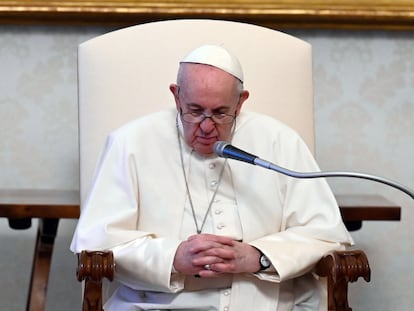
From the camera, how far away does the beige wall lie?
2.99m

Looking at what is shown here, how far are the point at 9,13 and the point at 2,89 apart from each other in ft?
0.86

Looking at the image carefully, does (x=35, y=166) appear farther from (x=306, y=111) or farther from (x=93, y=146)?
(x=306, y=111)

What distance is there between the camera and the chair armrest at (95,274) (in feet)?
6.36

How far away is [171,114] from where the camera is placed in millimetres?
2391

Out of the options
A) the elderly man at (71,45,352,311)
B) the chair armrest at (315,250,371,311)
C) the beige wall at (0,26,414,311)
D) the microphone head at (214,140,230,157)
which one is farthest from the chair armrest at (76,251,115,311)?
the beige wall at (0,26,414,311)

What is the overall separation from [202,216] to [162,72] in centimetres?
49

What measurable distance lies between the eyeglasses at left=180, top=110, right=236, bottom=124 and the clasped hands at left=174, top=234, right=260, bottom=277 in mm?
291

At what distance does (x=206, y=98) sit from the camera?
2.15 m

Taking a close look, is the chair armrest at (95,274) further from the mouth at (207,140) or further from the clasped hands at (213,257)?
the mouth at (207,140)

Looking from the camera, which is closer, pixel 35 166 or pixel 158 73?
pixel 158 73

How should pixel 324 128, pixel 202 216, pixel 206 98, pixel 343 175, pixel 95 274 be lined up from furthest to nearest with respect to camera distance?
pixel 324 128 → pixel 202 216 → pixel 206 98 → pixel 95 274 → pixel 343 175

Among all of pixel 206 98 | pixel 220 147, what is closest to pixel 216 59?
pixel 206 98

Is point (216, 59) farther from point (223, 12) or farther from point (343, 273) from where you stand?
point (223, 12)

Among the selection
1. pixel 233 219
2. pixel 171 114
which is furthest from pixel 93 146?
pixel 233 219
